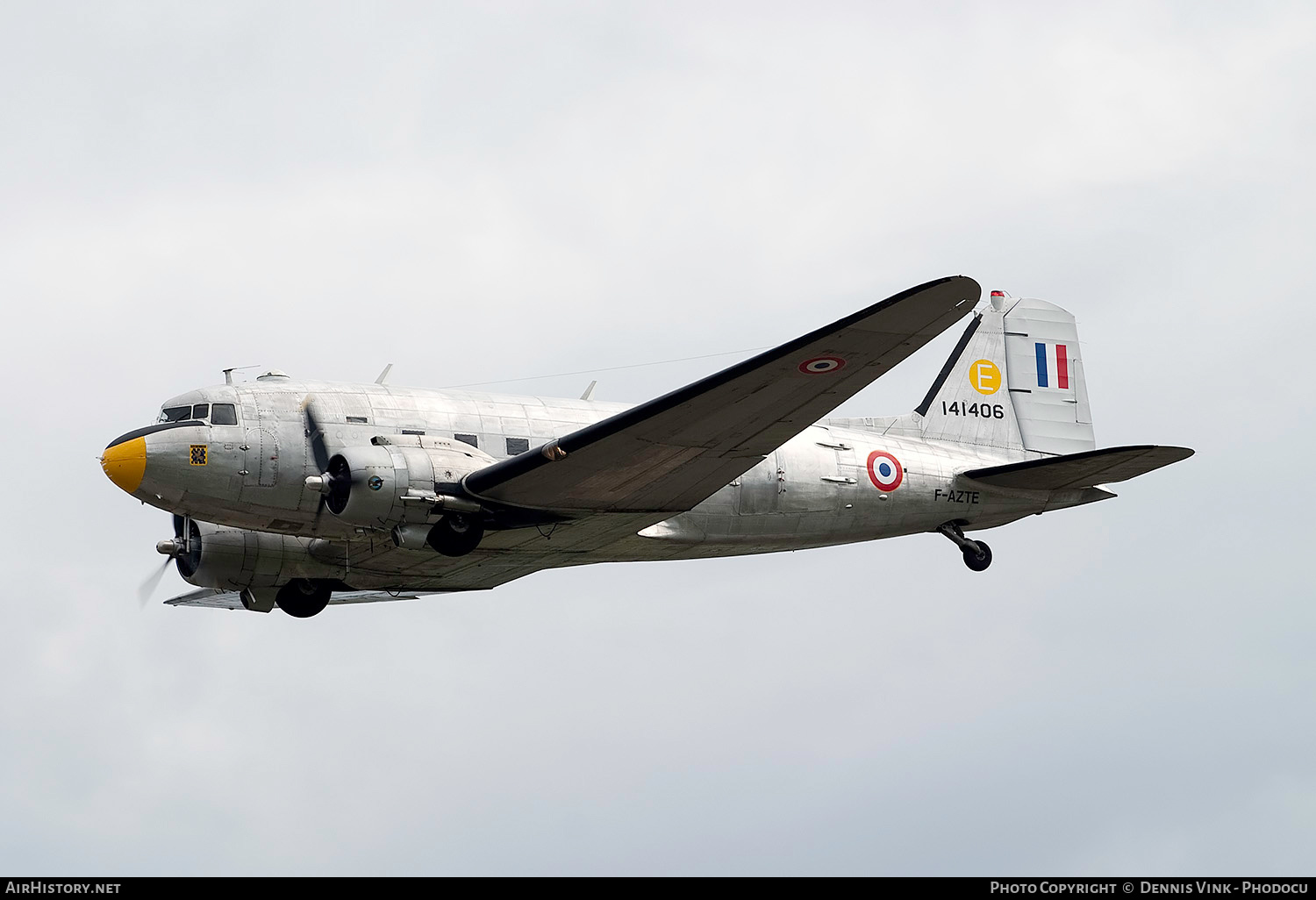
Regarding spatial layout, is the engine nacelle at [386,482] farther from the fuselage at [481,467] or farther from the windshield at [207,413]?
the windshield at [207,413]

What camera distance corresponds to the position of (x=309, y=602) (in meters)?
28.1

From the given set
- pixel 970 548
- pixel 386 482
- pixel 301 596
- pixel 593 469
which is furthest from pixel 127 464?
pixel 970 548

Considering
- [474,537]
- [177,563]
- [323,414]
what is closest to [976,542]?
[474,537]

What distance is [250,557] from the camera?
2725cm

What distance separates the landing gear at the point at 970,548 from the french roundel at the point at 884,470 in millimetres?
1403

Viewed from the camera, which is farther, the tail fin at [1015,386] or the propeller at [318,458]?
the tail fin at [1015,386]

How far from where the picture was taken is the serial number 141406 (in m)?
29.7

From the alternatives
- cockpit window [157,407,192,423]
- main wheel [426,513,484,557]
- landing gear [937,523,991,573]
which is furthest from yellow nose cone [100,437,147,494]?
landing gear [937,523,991,573]

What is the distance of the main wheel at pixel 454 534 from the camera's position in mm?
23469

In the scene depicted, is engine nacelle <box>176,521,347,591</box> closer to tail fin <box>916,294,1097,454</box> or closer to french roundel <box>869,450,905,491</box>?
french roundel <box>869,450,905,491</box>

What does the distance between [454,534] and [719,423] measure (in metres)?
3.99

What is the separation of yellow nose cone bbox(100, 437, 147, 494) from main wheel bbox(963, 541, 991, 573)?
44.0 ft

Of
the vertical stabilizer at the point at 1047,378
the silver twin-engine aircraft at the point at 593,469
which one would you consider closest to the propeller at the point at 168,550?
the silver twin-engine aircraft at the point at 593,469
